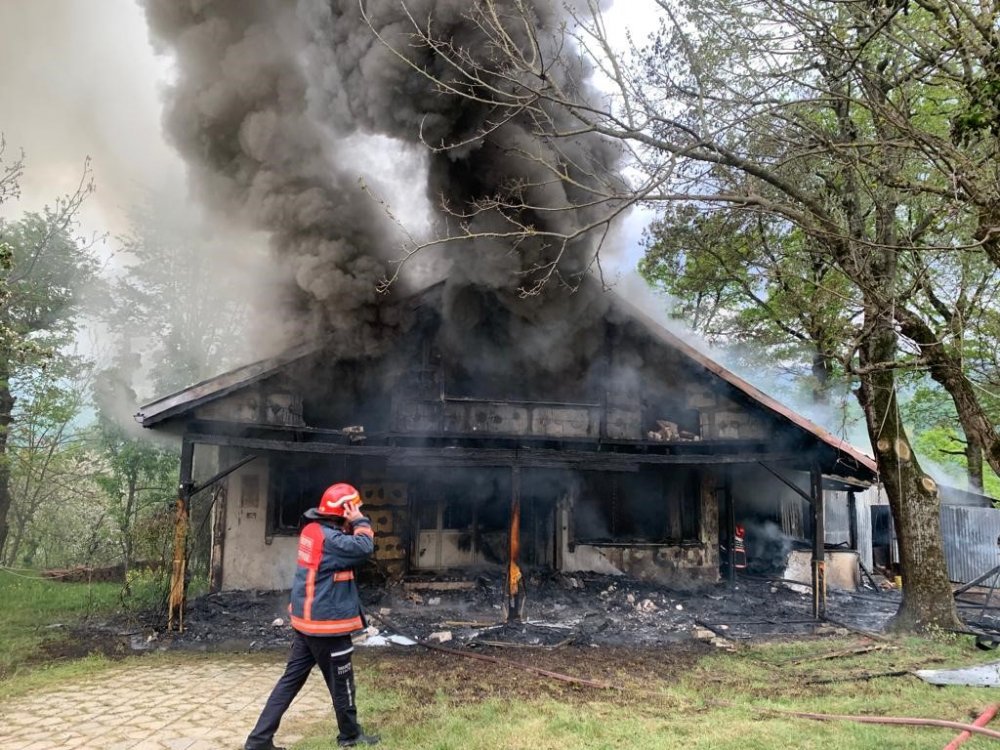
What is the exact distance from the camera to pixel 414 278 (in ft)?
34.5

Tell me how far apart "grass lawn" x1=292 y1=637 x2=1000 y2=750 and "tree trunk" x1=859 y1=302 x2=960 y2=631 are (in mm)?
562

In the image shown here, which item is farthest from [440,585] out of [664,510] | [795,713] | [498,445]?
[795,713]

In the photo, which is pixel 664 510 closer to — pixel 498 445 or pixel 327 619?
pixel 498 445

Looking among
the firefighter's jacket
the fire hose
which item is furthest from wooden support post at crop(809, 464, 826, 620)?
the firefighter's jacket

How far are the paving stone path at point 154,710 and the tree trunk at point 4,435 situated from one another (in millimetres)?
10694

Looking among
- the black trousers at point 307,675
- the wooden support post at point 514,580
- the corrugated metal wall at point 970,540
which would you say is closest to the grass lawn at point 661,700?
the black trousers at point 307,675

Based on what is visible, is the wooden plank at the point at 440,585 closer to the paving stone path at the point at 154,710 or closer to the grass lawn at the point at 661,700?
the grass lawn at the point at 661,700

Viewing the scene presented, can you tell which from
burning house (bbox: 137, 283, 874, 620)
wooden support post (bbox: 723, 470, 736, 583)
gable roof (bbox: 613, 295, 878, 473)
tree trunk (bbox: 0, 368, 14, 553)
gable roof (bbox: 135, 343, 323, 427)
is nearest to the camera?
gable roof (bbox: 135, 343, 323, 427)

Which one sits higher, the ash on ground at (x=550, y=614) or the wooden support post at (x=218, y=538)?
the wooden support post at (x=218, y=538)

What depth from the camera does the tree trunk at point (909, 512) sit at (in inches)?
331

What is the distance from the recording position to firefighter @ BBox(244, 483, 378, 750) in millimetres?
4082

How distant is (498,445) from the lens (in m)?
9.62

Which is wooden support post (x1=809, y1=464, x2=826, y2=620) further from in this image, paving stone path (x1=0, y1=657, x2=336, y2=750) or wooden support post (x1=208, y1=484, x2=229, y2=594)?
wooden support post (x1=208, y1=484, x2=229, y2=594)

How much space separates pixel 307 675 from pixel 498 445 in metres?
5.71
